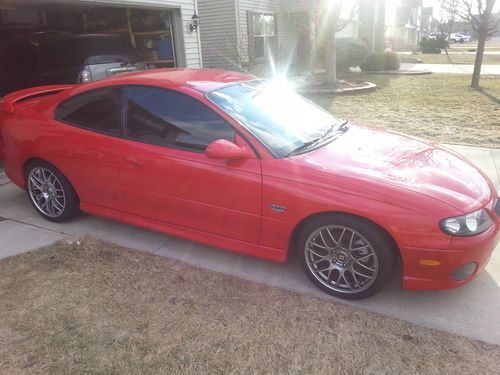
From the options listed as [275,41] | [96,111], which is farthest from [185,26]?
[275,41]

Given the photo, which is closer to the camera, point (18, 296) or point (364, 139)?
point (18, 296)

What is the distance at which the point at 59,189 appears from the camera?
4.11m

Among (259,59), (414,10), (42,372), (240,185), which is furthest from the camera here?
(414,10)

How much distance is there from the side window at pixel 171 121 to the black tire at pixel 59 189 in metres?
0.99

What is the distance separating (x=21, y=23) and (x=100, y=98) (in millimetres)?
10190

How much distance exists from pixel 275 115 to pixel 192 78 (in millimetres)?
831

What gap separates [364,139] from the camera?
361 cm

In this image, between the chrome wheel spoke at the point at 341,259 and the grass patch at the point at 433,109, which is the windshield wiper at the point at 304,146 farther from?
the grass patch at the point at 433,109

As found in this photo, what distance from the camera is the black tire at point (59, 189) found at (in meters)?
4.02

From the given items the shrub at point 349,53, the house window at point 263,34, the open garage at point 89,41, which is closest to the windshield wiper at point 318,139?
the open garage at point 89,41

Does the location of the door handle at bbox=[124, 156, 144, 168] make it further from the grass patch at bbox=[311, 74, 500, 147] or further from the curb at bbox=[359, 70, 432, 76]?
the curb at bbox=[359, 70, 432, 76]

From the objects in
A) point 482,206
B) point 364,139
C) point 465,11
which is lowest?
point 482,206

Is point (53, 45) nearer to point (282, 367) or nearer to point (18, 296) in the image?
point (18, 296)

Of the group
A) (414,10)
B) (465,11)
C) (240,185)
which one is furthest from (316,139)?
(414,10)
